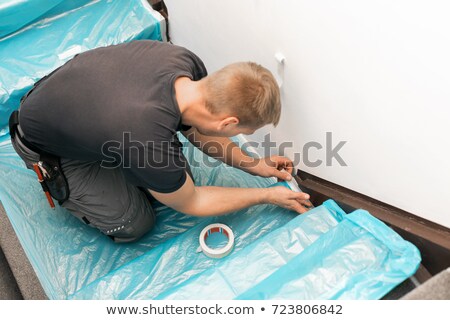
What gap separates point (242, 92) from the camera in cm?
107

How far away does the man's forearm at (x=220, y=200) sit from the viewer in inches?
51.9

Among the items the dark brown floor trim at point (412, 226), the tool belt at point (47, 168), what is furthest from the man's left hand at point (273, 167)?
the tool belt at point (47, 168)

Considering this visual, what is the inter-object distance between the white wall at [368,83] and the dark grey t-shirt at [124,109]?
0.32 meters

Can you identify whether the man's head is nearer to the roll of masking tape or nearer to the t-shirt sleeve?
the t-shirt sleeve

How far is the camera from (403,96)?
0.90 m

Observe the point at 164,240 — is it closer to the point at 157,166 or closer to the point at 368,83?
the point at 157,166

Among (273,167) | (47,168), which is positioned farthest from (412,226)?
(47,168)

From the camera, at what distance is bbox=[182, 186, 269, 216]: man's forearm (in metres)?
1.32

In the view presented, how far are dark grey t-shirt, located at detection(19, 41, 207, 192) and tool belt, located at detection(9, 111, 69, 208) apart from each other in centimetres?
14
